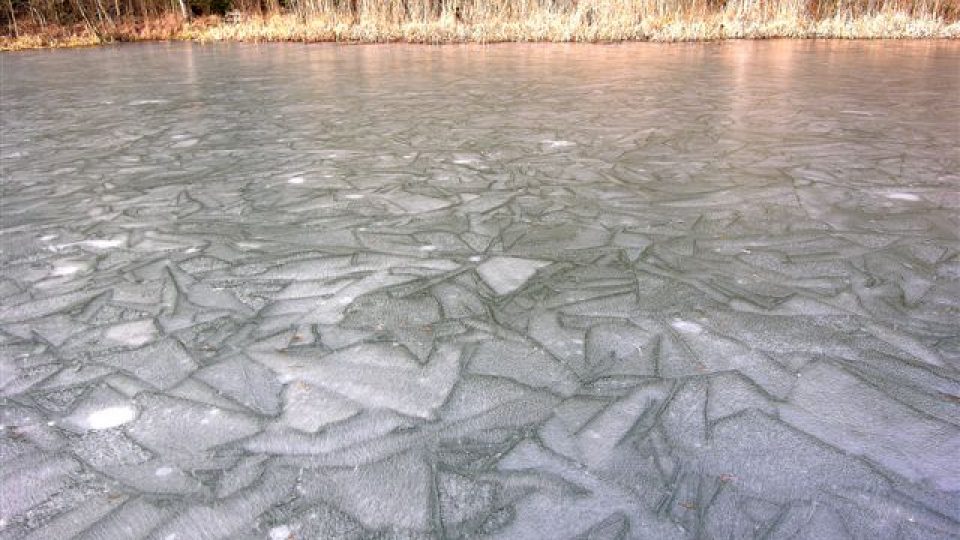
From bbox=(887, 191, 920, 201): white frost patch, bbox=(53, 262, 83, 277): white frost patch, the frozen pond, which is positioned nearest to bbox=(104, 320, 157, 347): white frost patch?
the frozen pond

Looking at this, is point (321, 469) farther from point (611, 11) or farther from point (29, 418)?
point (611, 11)

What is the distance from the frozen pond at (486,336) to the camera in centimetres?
178

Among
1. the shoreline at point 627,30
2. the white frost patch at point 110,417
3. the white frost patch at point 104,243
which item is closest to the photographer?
the white frost patch at point 110,417

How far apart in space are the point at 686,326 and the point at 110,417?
6.36 ft

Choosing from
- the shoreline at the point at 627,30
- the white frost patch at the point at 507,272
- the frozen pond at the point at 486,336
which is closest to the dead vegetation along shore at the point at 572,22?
the shoreline at the point at 627,30

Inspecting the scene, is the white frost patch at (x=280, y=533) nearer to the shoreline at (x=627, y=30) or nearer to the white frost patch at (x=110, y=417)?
the white frost patch at (x=110, y=417)

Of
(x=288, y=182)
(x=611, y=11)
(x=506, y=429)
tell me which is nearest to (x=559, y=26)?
(x=611, y=11)

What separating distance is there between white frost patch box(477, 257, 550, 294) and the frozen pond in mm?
16

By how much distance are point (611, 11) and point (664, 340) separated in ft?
41.6

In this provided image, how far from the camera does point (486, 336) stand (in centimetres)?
254

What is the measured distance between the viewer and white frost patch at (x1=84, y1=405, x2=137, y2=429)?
6.85 ft

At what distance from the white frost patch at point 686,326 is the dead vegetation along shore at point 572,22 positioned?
11.7 meters

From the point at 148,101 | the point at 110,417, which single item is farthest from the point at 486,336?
the point at 148,101

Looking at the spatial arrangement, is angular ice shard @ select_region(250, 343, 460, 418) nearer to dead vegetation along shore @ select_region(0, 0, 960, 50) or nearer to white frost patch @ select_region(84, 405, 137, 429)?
white frost patch @ select_region(84, 405, 137, 429)
